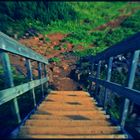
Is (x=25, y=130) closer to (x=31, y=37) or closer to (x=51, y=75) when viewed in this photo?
(x=51, y=75)

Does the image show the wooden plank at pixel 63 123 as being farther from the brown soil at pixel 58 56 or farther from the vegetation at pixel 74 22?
the vegetation at pixel 74 22

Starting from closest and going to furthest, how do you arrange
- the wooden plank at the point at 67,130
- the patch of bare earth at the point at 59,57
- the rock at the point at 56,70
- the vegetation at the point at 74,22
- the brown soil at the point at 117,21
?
1. the wooden plank at the point at 67,130
2. the patch of bare earth at the point at 59,57
3. the rock at the point at 56,70
4. the vegetation at the point at 74,22
5. the brown soil at the point at 117,21

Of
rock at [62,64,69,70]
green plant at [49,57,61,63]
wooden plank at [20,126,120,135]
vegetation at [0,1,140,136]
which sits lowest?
wooden plank at [20,126,120,135]

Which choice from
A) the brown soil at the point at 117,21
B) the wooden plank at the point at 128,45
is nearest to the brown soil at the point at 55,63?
the brown soil at the point at 117,21

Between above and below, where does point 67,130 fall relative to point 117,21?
below

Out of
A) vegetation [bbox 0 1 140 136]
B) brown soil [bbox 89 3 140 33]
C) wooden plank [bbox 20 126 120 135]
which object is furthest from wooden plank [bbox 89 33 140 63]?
brown soil [bbox 89 3 140 33]

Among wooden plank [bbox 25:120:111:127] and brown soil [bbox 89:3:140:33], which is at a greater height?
brown soil [bbox 89:3:140:33]

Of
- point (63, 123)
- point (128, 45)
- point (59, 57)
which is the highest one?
point (128, 45)

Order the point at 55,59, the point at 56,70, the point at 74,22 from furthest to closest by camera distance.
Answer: the point at 74,22, the point at 55,59, the point at 56,70

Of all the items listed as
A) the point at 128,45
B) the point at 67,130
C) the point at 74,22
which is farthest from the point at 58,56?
the point at 67,130

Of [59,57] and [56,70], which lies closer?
[56,70]

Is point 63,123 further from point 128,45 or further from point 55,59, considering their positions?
point 55,59

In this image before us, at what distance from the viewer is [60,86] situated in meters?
10.9

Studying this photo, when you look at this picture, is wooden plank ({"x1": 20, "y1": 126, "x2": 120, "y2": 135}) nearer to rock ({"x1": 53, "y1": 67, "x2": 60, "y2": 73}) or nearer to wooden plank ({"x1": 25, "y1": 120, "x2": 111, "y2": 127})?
wooden plank ({"x1": 25, "y1": 120, "x2": 111, "y2": 127})
